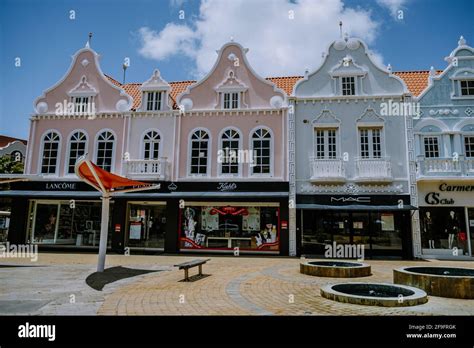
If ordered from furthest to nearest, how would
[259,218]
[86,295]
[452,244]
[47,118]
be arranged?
[47,118]
[259,218]
[452,244]
[86,295]

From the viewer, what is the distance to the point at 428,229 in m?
18.1

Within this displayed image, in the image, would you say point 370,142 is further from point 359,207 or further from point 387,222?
point 387,222

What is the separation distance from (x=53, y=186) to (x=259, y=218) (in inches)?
471

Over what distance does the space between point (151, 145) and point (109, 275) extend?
10.7 meters

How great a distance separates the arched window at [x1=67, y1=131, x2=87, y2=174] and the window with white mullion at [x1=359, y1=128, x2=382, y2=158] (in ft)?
52.3

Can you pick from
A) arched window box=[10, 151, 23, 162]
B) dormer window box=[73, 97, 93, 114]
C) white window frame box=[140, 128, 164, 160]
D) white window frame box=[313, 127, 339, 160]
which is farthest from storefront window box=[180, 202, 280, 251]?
arched window box=[10, 151, 23, 162]

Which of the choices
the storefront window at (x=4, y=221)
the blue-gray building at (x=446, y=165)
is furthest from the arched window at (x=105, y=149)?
the blue-gray building at (x=446, y=165)

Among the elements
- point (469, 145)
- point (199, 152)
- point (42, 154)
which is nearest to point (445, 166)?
point (469, 145)

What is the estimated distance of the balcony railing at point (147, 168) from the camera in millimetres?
19438

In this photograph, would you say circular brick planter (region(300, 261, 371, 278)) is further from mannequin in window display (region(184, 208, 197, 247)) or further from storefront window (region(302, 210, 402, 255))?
mannequin in window display (region(184, 208, 197, 247))
